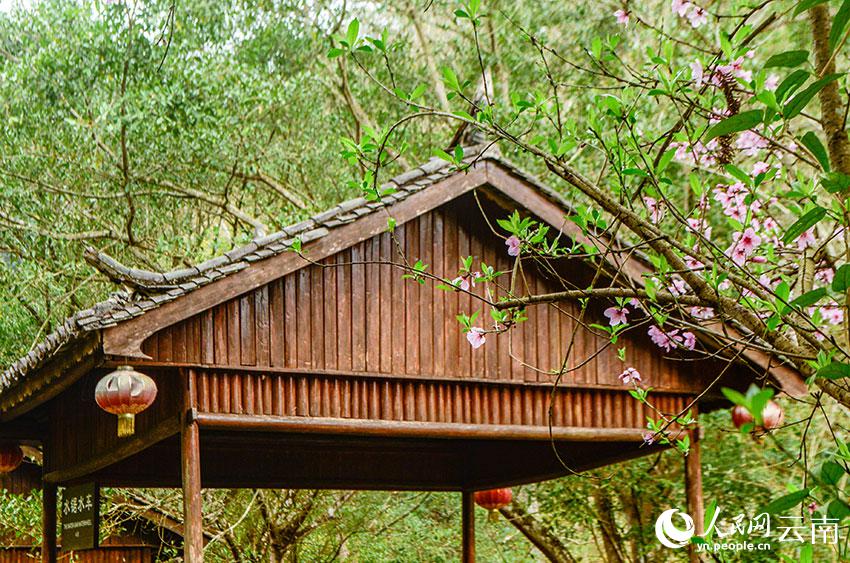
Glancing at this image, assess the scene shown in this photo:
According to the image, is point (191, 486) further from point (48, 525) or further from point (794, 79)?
point (794, 79)

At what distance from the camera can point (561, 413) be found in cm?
694

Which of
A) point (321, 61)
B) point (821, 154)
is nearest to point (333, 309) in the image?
point (821, 154)

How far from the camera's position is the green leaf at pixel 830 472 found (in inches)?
65.9

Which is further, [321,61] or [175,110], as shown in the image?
[321,61]

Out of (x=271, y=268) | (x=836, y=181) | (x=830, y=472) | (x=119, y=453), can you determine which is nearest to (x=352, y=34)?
(x=836, y=181)

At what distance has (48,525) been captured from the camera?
8172mm

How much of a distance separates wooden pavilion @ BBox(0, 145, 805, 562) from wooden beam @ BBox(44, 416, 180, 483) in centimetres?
2

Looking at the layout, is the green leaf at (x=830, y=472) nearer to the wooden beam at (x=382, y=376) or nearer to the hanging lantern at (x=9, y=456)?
the wooden beam at (x=382, y=376)

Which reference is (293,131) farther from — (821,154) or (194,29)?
(821,154)

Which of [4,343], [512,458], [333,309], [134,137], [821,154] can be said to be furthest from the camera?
[4,343]

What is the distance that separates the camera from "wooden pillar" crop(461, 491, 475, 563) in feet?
29.8

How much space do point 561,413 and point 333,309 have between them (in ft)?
5.69

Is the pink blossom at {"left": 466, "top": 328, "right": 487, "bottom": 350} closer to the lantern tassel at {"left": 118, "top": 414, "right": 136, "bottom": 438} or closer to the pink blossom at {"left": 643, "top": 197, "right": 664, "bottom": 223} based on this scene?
the pink blossom at {"left": 643, "top": 197, "right": 664, "bottom": 223}

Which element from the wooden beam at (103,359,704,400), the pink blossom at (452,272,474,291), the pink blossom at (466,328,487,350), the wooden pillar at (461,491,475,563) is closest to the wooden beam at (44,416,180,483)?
the wooden beam at (103,359,704,400)
